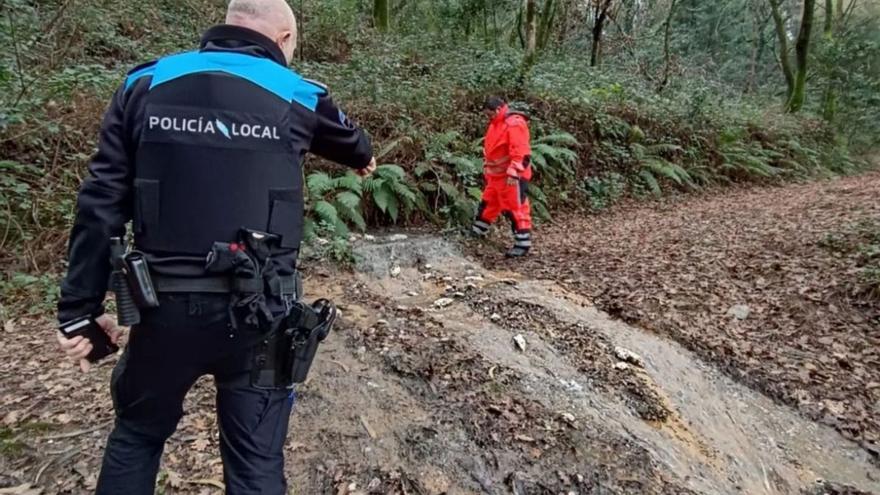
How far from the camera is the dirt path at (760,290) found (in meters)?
4.64

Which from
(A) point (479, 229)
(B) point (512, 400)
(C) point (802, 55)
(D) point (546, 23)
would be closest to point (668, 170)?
(A) point (479, 229)

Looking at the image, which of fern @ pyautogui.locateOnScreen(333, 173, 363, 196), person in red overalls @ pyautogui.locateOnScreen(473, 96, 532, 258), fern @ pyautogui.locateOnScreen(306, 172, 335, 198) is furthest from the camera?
fern @ pyautogui.locateOnScreen(333, 173, 363, 196)

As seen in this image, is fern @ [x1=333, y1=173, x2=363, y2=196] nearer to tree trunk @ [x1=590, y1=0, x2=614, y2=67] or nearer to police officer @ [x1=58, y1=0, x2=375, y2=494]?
police officer @ [x1=58, y1=0, x2=375, y2=494]

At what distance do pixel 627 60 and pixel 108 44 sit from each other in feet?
48.8

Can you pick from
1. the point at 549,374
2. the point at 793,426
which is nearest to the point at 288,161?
the point at 549,374

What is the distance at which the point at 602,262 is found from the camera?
6.91 meters

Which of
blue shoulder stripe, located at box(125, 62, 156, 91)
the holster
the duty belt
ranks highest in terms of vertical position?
blue shoulder stripe, located at box(125, 62, 156, 91)

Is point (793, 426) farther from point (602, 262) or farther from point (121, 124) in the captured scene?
point (121, 124)

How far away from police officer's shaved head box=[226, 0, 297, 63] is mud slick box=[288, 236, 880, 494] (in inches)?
86.7

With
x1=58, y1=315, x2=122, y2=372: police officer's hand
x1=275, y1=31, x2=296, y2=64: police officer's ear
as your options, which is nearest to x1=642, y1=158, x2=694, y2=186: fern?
x1=275, y1=31, x2=296, y2=64: police officer's ear

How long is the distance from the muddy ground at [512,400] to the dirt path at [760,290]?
1.4 inches

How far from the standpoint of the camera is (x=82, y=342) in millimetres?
2023

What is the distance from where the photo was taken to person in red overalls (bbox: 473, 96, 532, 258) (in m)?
6.90

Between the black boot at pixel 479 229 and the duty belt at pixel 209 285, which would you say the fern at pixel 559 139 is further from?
the duty belt at pixel 209 285
